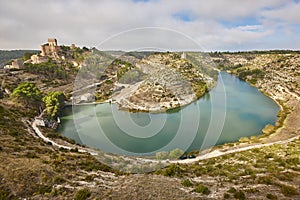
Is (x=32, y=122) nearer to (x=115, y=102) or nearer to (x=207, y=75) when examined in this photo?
(x=115, y=102)

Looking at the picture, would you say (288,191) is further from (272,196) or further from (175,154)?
(175,154)

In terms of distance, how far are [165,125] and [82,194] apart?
93.3 ft

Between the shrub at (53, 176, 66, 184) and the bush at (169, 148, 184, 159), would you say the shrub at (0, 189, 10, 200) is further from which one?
the bush at (169, 148, 184, 159)

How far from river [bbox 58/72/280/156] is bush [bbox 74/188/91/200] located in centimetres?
1635

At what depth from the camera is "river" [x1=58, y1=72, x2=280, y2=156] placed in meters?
28.6

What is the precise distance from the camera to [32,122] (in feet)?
109

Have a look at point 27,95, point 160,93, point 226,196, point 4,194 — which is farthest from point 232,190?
point 160,93

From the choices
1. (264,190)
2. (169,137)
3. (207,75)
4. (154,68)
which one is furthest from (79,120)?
(207,75)

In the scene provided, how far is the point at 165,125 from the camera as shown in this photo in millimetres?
37188

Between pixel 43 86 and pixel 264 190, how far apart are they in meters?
66.4

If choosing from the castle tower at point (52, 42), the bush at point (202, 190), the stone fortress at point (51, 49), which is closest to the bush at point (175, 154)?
the bush at point (202, 190)

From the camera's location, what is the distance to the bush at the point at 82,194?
9.38 m

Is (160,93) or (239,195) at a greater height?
(160,93)

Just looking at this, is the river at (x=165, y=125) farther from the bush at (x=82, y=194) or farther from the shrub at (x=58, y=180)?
the bush at (x=82, y=194)
